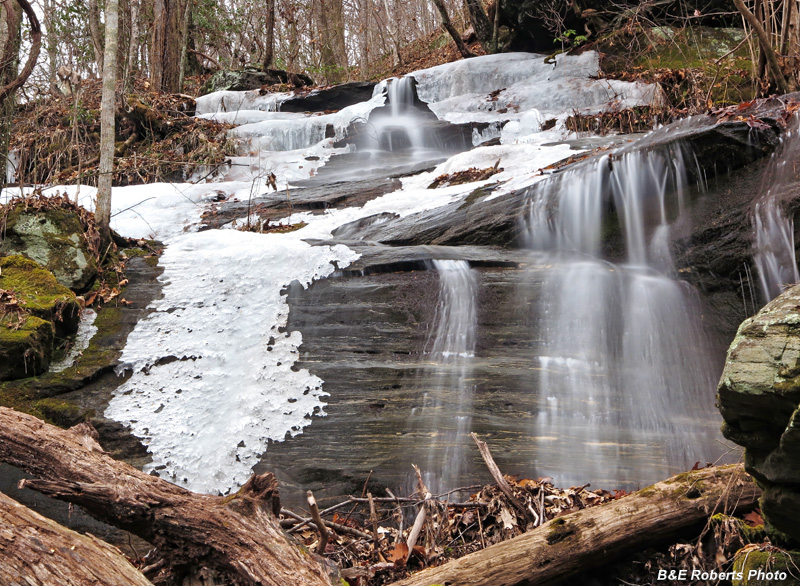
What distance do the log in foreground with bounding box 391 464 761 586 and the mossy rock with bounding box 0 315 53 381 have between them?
146 inches

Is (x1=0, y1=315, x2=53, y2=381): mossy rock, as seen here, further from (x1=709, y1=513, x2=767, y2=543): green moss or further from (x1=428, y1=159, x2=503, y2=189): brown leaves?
(x1=428, y1=159, x2=503, y2=189): brown leaves

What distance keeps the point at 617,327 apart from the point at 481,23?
11929 millimetres

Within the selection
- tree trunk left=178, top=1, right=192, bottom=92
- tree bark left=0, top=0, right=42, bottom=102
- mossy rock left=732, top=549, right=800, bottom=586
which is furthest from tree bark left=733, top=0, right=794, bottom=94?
tree trunk left=178, top=1, right=192, bottom=92

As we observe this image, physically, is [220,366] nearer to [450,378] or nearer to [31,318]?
[31,318]

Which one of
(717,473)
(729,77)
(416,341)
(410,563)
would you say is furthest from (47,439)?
(729,77)

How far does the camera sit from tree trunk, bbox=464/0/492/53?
14.8m

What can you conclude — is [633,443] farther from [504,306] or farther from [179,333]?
[179,333]

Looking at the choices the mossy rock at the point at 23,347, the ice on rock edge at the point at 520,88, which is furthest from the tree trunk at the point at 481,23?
the mossy rock at the point at 23,347

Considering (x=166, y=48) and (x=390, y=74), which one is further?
(x=390, y=74)

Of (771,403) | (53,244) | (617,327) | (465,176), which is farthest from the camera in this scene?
(465,176)

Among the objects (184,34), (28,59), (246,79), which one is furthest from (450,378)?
(184,34)

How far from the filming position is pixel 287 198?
9.78 m

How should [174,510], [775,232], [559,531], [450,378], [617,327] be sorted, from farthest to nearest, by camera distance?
[775,232], [617,327], [450,378], [559,531], [174,510]

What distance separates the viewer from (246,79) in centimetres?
1606
